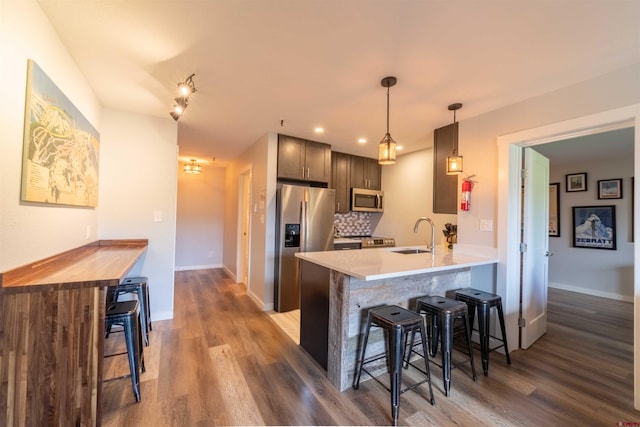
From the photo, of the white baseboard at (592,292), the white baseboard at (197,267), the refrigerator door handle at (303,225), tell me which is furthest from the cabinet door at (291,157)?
the white baseboard at (592,292)

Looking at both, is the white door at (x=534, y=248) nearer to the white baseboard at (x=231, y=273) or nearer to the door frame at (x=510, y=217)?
the door frame at (x=510, y=217)

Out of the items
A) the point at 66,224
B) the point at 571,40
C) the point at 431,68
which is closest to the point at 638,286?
the point at 571,40

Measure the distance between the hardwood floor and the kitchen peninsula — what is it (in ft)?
0.62

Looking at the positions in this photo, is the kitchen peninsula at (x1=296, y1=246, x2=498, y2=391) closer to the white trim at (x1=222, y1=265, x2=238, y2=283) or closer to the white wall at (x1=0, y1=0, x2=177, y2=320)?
the white wall at (x1=0, y1=0, x2=177, y2=320)

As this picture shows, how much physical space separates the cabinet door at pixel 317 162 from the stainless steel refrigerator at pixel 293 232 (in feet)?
1.15

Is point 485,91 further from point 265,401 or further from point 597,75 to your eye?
point 265,401

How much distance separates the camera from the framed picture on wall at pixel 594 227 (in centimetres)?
427

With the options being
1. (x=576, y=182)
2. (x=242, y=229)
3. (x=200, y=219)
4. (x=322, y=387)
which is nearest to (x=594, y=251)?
(x=576, y=182)

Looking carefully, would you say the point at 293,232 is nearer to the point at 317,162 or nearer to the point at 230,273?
the point at 317,162

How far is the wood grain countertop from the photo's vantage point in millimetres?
1276

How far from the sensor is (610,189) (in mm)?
4297

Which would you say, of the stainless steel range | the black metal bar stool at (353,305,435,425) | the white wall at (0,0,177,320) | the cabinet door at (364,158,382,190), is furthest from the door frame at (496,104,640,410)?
the white wall at (0,0,177,320)

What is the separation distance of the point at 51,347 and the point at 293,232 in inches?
99.0

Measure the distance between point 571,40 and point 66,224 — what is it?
12.2 feet
